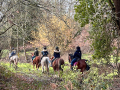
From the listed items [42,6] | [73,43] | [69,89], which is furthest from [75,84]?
[73,43]

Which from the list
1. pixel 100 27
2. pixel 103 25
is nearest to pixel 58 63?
pixel 100 27

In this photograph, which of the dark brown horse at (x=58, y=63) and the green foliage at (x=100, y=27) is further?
the dark brown horse at (x=58, y=63)

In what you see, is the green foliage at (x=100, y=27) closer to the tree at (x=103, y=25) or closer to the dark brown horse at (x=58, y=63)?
the tree at (x=103, y=25)

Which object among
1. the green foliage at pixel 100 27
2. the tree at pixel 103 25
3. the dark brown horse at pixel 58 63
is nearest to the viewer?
the tree at pixel 103 25

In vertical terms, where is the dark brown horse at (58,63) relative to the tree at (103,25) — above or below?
below

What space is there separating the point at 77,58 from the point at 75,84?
4259 mm

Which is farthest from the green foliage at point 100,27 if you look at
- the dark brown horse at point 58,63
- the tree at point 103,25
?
the dark brown horse at point 58,63

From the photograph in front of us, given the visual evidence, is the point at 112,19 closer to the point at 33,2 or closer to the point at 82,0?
the point at 82,0

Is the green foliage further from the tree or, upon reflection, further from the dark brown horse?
the dark brown horse

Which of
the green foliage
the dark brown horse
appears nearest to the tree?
the green foliage

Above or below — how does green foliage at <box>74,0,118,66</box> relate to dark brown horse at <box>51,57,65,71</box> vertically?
above

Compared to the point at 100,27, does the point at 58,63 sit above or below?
below

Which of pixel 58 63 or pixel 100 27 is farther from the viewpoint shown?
pixel 58 63

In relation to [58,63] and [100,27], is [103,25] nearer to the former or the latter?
[100,27]
